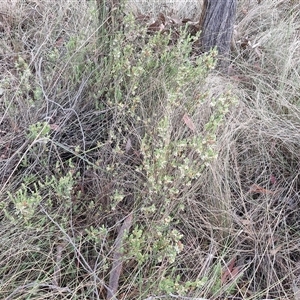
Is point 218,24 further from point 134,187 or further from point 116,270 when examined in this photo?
point 116,270

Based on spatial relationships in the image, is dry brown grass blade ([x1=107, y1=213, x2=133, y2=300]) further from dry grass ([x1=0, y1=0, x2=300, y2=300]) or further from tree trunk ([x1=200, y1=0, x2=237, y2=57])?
tree trunk ([x1=200, y1=0, x2=237, y2=57])

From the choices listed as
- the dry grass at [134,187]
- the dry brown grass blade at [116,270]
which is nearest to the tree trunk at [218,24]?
the dry grass at [134,187]

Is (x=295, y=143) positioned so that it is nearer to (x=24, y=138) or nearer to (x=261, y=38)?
(x=261, y=38)

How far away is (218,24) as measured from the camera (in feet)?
7.70

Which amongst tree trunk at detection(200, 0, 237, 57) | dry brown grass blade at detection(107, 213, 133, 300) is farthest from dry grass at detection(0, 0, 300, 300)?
tree trunk at detection(200, 0, 237, 57)

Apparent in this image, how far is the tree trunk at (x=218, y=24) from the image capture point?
2.31 meters

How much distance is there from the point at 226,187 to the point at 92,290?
659 mm

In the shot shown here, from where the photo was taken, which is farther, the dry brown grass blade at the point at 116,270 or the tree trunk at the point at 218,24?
the tree trunk at the point at 218,24

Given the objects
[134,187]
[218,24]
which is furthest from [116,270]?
[218,24]

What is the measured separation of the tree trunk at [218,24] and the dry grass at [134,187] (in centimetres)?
23

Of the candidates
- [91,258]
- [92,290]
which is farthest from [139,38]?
[92,290]

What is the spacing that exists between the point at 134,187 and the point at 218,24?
49.7 inches

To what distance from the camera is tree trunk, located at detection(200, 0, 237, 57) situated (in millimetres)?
2312

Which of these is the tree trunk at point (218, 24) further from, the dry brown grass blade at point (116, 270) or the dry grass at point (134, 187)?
the dry brown grass blade at point (116, 270)
